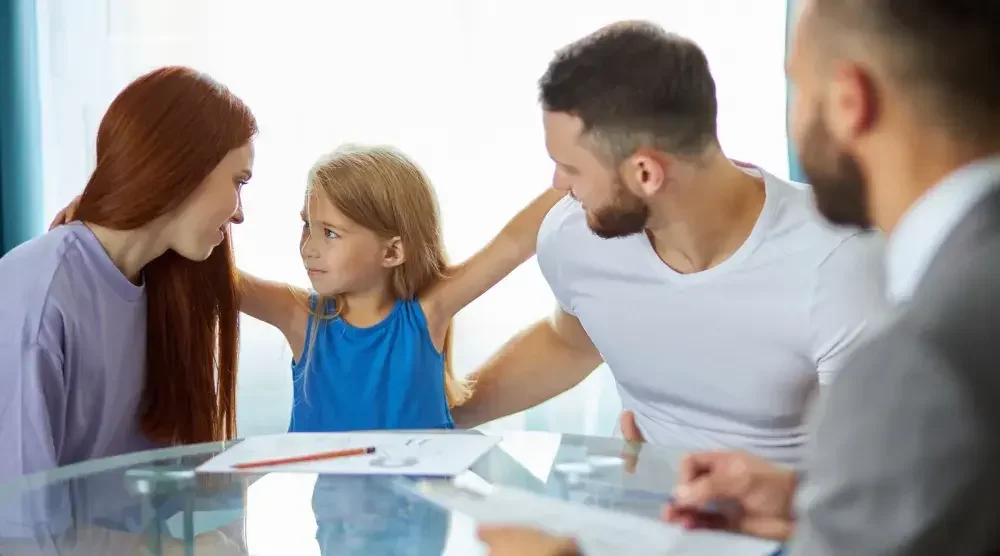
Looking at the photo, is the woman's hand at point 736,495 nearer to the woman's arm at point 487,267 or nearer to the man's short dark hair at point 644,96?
the man's short dark hair at point 644,96

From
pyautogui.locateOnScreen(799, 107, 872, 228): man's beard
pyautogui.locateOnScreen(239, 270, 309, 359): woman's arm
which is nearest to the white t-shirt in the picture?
pyautogui.locateOnScreen(239, 270, 309, 359): woman's arm

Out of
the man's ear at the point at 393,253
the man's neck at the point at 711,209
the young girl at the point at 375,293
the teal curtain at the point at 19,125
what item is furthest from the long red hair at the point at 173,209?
the teal curtain at the point at 19,125

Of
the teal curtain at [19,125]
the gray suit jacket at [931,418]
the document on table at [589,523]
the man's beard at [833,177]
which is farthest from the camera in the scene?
the teal curtain at [19,125]

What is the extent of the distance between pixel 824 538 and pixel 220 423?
3.53ft

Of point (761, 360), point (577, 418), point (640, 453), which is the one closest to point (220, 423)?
point (640, 453)

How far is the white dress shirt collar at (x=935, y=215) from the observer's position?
0.43 m

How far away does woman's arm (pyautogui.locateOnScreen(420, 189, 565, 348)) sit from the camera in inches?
57.1

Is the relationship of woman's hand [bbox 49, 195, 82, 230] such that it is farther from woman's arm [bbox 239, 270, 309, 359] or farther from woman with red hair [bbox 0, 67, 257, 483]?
woman's arm [bbox 239, 270, 309, 359]

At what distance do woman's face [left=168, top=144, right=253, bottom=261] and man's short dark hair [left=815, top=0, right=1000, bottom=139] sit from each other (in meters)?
0.97

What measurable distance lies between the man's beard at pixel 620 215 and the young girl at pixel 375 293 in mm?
214

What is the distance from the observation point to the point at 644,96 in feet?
3.78

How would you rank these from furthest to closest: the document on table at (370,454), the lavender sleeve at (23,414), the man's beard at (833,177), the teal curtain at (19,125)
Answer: the teal curtain at (19,125)
the lavender sleeve at (23,414)
the document on table at (370,454)
the man's beard at (833,177)

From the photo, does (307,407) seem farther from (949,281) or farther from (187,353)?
(949,281)

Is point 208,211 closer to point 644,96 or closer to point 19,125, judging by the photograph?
point 644,96
